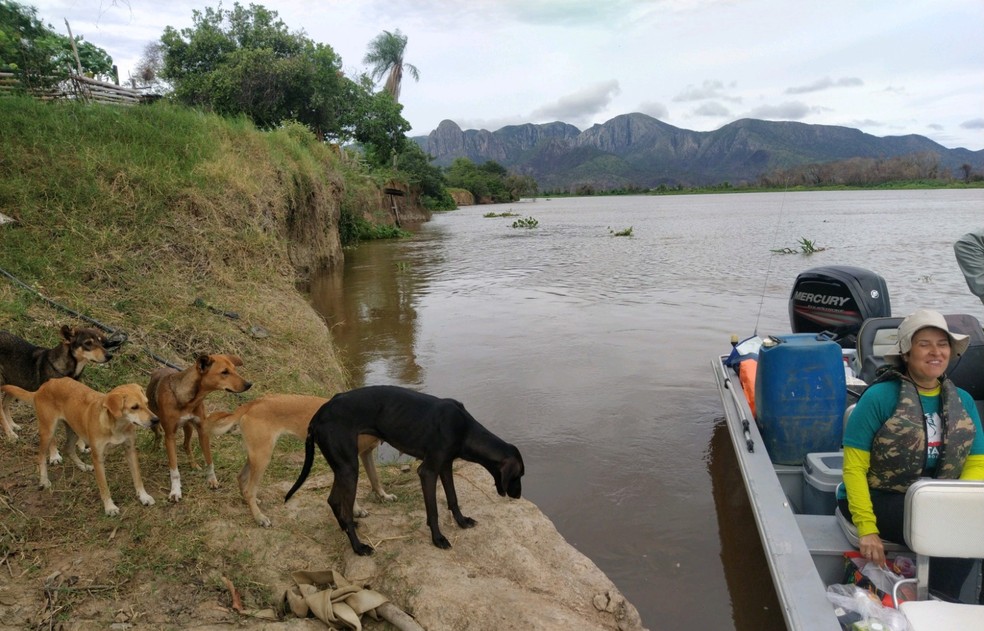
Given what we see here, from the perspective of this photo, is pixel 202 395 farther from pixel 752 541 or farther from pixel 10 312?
pixel 752 541

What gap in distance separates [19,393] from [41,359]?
34 cm

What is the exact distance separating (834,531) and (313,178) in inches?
524

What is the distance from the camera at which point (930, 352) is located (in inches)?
107

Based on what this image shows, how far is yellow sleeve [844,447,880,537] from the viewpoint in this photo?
2.87 m

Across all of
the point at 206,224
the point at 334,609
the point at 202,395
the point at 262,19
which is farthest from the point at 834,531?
the point at 262,19

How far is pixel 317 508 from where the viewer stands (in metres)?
3.84

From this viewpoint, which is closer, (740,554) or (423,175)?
(740,554)

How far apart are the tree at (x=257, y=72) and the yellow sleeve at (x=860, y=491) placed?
23.6m

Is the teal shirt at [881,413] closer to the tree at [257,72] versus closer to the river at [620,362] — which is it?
the river at [620,362]

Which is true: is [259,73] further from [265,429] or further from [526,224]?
[265,429]

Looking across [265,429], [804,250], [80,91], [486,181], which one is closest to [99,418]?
[265,429]

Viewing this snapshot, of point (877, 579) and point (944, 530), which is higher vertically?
point (944, 530)

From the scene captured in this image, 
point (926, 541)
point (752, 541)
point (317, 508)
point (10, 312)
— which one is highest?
point (10, 312)

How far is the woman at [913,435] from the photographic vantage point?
2750mm
